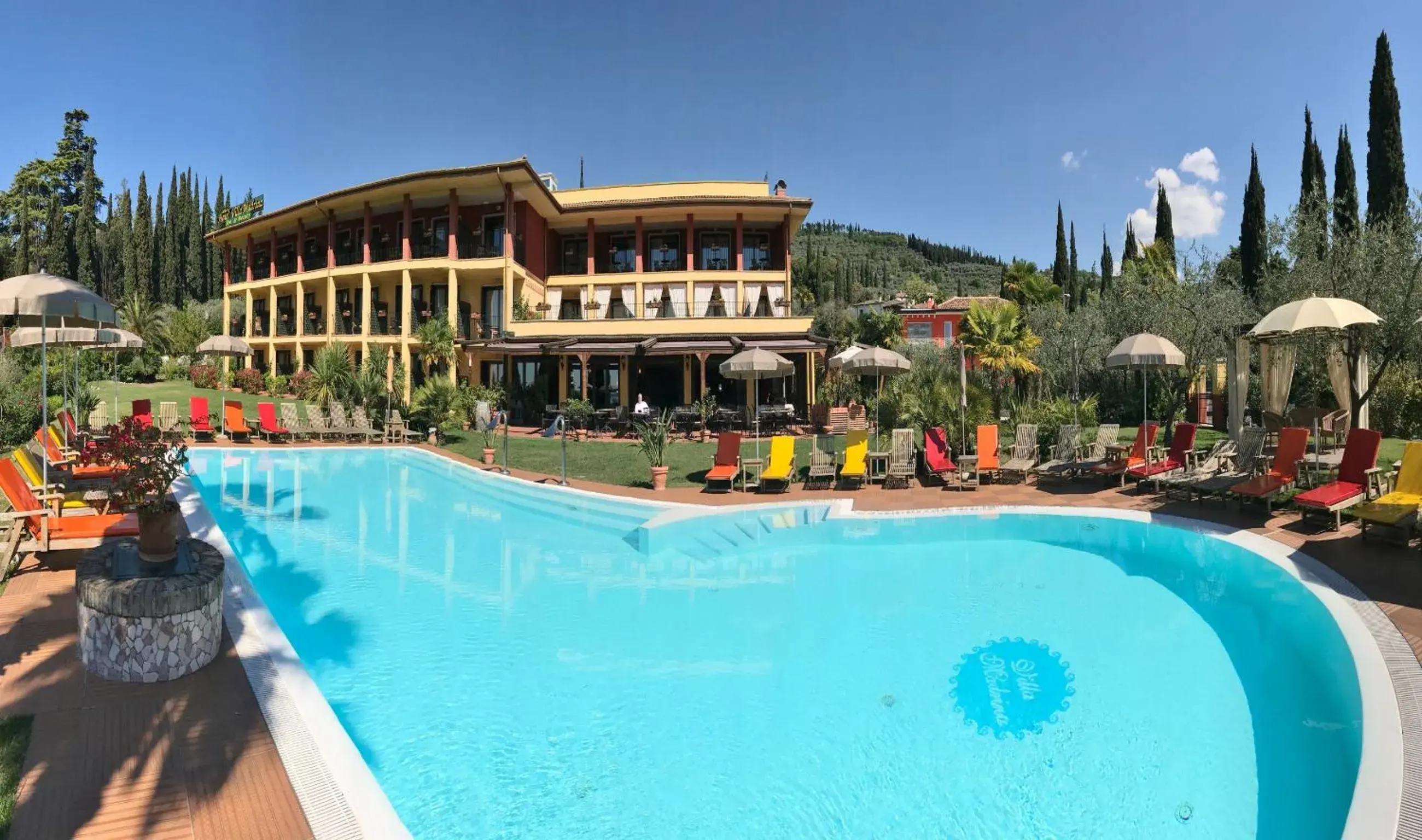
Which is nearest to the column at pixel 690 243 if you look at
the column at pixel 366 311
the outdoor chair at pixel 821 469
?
the column at pixel 366 311

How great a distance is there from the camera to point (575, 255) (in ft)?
100

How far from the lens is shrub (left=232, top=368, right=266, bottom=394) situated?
3002cm

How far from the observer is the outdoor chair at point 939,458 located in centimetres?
1337

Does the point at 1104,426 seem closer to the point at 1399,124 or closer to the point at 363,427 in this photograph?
the point at 363,427

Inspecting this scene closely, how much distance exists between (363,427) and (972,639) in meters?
18.8

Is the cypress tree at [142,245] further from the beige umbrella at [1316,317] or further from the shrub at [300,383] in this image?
the beige umbrella at [1316,317]

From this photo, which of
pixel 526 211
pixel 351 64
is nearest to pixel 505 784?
pixel 351 64

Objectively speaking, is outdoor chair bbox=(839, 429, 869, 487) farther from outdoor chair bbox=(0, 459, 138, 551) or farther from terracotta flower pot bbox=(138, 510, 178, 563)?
outdoor chair bbox=(0, 459, 138, 551)

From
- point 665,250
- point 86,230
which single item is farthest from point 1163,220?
point 86,230

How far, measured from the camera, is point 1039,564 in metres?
8.56

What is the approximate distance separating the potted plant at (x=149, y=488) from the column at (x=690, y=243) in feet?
79.6

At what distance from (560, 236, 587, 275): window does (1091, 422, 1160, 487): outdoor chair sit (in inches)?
928

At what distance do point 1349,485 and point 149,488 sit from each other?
13073mm

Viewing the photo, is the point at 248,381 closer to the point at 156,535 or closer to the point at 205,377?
the point at 205,377
